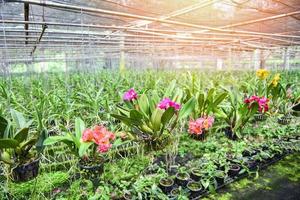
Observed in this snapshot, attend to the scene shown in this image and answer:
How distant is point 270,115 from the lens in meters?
2.23

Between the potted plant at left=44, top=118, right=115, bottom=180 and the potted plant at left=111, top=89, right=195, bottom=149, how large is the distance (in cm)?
19

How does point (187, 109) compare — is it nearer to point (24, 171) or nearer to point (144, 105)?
point (144, 105)

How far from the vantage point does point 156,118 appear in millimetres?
1438

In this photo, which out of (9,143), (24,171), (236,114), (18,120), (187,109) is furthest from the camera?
(236,114)

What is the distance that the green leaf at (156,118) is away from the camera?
143cm

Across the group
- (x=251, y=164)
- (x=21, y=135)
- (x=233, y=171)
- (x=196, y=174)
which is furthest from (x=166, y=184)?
(x=21, y=135)

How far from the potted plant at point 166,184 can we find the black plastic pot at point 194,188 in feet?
0.36

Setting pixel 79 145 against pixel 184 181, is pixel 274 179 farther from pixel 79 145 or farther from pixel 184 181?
pixel 79 145

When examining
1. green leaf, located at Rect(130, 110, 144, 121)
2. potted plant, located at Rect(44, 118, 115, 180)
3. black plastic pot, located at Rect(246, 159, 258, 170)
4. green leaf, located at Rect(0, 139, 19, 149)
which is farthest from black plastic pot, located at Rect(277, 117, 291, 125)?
green leaf, located at Rect(0, 139, 19, 149)

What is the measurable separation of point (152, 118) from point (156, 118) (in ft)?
0.11

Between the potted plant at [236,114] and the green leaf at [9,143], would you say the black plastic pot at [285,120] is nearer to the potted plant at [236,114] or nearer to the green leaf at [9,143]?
the potted plant at [236,114]

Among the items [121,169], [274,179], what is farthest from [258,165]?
[121,169]

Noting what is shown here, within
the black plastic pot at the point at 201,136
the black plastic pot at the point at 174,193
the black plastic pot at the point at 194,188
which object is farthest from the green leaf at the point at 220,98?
the black plastic pot at the point at 174,193

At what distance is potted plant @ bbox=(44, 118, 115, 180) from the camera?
1.17m
